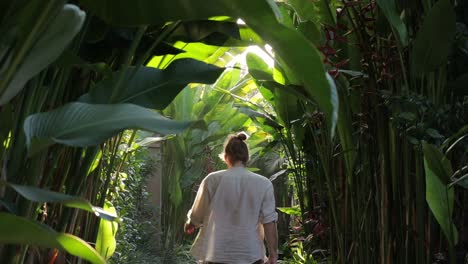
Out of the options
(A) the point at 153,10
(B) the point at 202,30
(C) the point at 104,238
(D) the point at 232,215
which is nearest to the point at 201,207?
(D) the point at 232,215

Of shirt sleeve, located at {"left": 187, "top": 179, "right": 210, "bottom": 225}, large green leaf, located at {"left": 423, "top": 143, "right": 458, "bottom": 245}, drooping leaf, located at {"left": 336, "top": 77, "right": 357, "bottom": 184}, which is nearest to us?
large green leaf, located at {"left": 423, "top": 143, "right": 458, "bottom": 245}

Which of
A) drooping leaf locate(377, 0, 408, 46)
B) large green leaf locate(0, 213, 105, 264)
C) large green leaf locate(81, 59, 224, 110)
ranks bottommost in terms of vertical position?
large green leaf locate(0, 213, 105, 264)

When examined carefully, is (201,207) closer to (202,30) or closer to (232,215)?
(232,215)

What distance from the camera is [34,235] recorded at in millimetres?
893

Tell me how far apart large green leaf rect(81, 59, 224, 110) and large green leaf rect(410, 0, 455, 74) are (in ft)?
1.94

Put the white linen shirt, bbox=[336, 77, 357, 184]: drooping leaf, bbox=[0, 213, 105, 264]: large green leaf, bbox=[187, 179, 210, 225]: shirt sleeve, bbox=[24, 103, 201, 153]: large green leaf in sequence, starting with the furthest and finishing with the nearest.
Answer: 1. bbox=[187, 179, 210, 225]: shirt sleeve
2. the white linen shirt
3. bbox=[336, 77, 357, 184]: drooping leaf
4. bbox=[24, 103, 201, 153]: large green leaf
5. bbox=[0, 213, 105, 264]: large green leaf

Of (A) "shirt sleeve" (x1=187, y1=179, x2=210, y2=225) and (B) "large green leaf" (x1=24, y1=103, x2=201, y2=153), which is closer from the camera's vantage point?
(B) "large green leaf" (x1=24, y1=103, x2=201, y2=153)

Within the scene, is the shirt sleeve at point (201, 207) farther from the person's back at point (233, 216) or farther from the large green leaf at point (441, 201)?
the large green leaf at point (441, 201)

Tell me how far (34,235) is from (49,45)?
35 centimetres

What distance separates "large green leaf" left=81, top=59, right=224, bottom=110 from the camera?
1.58 meters

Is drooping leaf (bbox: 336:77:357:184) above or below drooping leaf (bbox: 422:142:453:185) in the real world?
above

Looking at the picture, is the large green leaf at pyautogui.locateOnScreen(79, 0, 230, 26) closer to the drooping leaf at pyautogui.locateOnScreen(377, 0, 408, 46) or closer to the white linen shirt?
the drooping leaf at pyautogui.locateOnScreen(377, 0, 408, 46)

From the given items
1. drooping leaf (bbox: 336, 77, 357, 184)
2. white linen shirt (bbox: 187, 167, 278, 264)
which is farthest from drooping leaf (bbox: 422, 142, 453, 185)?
white linen shirt (bbox: 187, 167, 278, 264)

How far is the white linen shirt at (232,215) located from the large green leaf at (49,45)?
2322 millimetres
